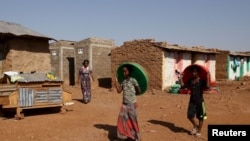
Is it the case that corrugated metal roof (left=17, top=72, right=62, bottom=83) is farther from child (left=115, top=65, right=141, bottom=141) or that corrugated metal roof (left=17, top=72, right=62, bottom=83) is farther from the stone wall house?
the stone wall house

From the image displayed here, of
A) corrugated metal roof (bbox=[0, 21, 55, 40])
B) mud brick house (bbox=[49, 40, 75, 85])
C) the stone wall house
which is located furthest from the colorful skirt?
mud brick house (bbox=[49, 40, 75, 85])

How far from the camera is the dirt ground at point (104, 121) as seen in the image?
19.8 ft

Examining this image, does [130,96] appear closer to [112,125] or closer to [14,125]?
[112,125]

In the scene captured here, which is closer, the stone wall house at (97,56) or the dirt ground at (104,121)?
the dirt ground at (104,121)

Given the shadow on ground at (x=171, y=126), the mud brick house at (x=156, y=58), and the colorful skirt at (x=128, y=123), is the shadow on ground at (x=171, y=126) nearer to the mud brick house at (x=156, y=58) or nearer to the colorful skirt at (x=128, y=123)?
the colorful skirt at (x=128, y=123)

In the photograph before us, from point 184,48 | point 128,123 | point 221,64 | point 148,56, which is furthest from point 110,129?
point 221,64

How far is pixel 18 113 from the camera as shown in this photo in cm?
764

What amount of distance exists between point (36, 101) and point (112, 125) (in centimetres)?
235

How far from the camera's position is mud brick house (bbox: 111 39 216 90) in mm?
14742

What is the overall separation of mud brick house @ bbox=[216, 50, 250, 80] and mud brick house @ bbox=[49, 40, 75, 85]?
10865 millimetres

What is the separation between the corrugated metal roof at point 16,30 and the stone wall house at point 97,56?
737 cm

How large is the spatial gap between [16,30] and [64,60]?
34.1ft

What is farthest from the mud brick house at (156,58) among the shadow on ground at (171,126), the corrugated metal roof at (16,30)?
the shadow on ground at (171,126)

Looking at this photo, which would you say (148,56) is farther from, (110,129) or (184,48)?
(110,129)
